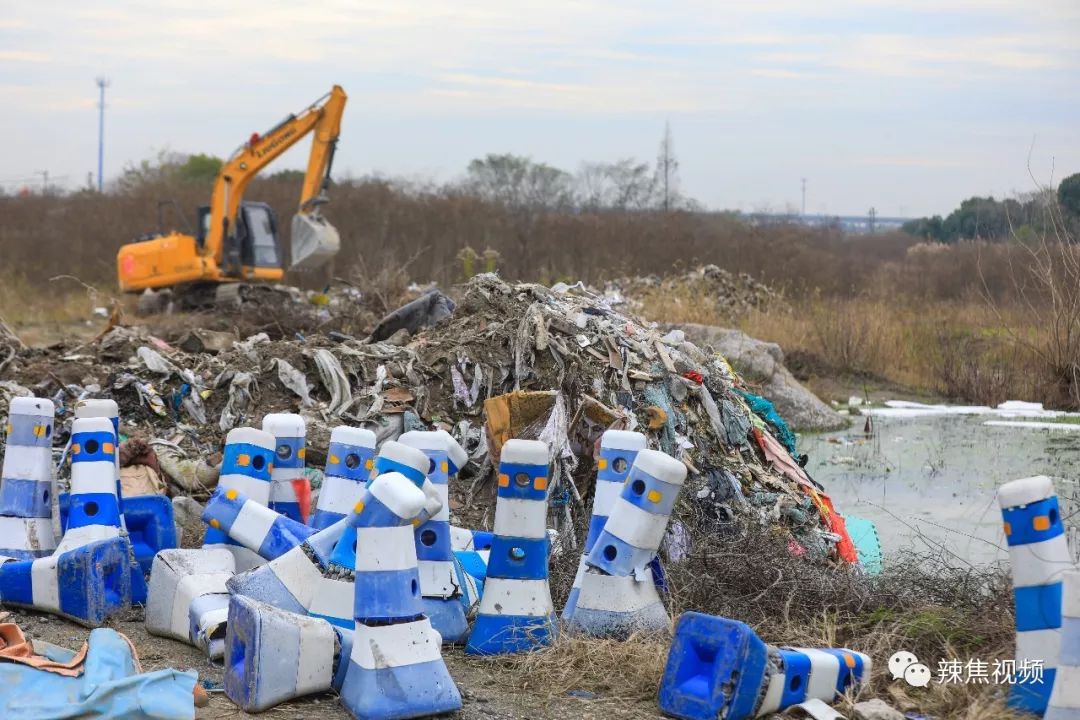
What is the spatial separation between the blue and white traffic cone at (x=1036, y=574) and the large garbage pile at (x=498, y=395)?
8.32 feet

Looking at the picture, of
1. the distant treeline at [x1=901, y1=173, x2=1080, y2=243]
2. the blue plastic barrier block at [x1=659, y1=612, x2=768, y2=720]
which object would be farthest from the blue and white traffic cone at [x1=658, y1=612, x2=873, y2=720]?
the distant treeline at [x1=901, y1=173, x2=1080, y2=243]

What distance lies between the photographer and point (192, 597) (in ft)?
15.9

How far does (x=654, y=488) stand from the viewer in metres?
4.78

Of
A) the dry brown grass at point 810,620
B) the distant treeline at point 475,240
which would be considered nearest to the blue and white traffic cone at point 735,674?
the dry brown grass at point 810,620

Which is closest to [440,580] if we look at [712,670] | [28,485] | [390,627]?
[390,627]

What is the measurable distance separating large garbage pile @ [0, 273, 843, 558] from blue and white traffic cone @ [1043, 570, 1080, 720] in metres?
2.82

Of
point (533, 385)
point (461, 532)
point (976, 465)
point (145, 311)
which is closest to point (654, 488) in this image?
point (461, 532)

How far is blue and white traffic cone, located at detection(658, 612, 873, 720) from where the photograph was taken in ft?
13.4

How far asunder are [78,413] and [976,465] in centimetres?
788

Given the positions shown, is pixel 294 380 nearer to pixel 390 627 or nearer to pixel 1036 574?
pixel 390 627

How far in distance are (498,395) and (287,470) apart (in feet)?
7.06

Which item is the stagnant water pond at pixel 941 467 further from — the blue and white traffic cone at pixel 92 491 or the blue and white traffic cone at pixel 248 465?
the blue and white traffic cone at pixel 92 491

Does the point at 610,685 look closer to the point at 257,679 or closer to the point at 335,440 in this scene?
the point at 257,679

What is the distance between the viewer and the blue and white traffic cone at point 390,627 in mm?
4031
